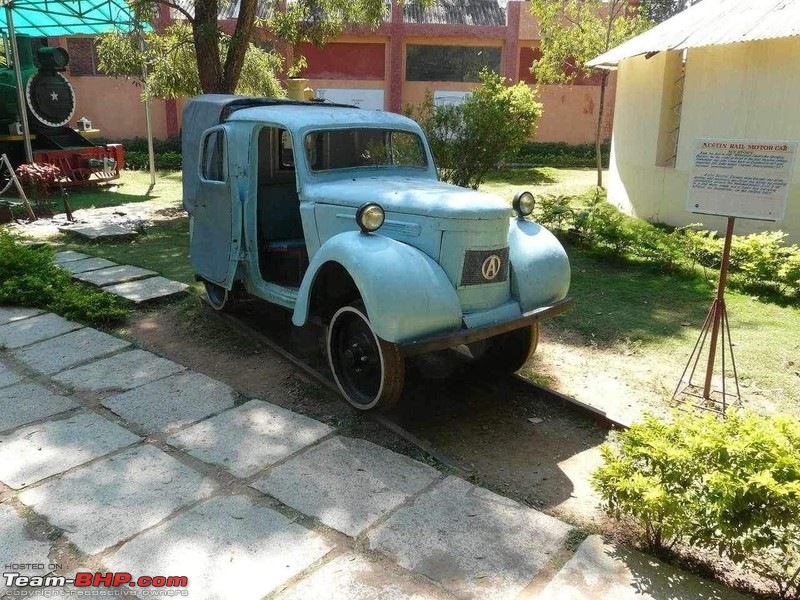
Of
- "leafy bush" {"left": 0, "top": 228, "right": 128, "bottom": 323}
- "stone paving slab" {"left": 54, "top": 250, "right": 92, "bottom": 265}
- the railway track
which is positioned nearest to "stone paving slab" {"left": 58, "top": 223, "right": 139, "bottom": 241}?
"stone paving slab" {"left": 54, "top": 250, "right": 92, "bottom": 265}

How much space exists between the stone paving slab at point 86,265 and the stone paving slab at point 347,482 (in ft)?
16.3

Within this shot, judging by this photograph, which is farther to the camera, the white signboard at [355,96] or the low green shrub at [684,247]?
the white signboard at [355,96]

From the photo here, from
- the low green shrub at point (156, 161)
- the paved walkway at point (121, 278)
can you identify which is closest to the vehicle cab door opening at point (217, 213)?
the paved walkway at point (121, 278)

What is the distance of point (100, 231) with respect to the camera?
9680 millimetres

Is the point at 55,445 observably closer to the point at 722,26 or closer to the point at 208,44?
the point at 208,44

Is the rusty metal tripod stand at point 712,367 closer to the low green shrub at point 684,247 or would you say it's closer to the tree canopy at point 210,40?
the low green shrub at point 684,247

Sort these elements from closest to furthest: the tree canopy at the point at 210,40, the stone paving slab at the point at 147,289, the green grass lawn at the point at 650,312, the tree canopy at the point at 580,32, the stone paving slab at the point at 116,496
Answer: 1. the stone paving slab at the point at 116,496
2. the green grass lawn at the point at 650,312
3. the stone paving slab at the point at 147,289
4. the tree canopy at the point at 210,40
5. the tree canopy at the point at 580,32

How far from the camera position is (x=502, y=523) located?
3.31m

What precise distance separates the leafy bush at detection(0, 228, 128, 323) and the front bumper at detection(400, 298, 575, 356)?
3.57 meters

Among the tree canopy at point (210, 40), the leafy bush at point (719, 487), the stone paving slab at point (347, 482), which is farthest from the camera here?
the tree canopy at point (210, 40)

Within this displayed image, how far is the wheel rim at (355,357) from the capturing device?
14.4 ft

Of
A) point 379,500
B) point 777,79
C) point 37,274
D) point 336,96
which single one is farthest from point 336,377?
point 336,96

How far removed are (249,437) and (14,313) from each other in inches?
142

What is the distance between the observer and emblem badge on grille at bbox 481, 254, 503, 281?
432cm
